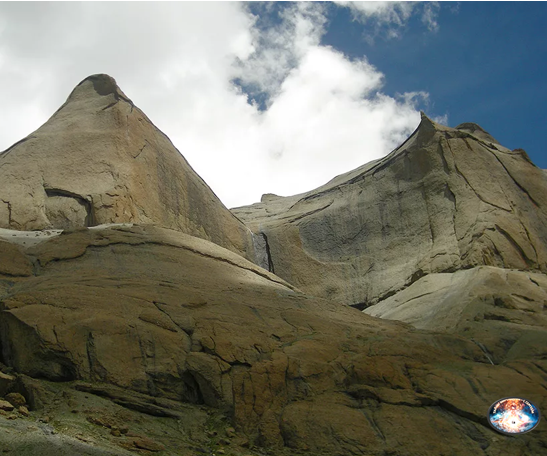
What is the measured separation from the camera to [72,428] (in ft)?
26.8

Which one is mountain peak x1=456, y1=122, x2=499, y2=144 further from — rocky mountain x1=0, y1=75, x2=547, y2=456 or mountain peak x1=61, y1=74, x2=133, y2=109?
mountain peak x1=61, y1=74, x2=133, y2=109

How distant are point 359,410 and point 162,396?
8.53 ft

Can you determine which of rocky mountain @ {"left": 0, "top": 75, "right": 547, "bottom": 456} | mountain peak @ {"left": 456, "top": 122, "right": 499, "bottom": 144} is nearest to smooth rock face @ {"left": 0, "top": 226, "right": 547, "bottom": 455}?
rocky mountain @ {"left": 0, "top": 75, "right": 547, "bottom": 456}

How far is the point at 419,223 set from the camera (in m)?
21.8

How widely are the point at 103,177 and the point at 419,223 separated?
29.6ft

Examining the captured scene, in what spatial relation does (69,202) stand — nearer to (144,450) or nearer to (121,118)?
(121,118)

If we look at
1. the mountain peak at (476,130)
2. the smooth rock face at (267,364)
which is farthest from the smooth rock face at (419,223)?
the smooth rock face at (267,364)

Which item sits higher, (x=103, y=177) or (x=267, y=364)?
(x=103, y=177)

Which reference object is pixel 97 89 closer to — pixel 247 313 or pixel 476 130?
pixel 476 130

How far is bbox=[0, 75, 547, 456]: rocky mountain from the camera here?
9312mm

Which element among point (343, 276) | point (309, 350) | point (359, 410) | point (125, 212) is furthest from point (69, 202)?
point (359, 410)

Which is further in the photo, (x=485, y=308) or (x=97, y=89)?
(x=97, y=89)

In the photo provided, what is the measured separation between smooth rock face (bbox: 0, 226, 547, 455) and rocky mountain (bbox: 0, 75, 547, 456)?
0.09ft

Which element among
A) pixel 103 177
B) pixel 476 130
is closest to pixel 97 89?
pixel 103 177
